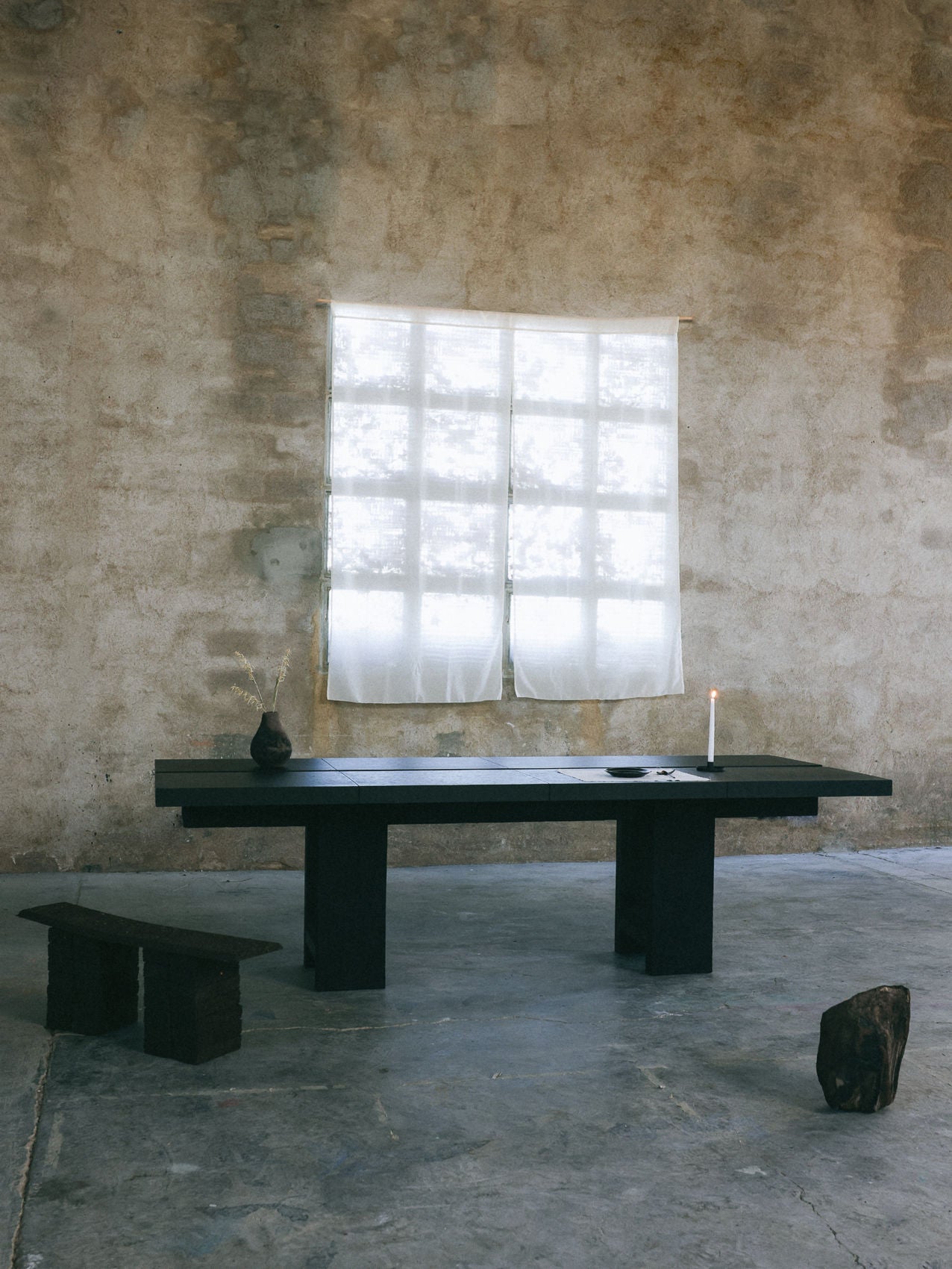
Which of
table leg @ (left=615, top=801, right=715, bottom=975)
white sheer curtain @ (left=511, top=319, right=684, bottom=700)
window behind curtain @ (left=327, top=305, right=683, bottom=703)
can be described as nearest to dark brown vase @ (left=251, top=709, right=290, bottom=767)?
table leg @ (left=615, top=801, right=715, bottom=975)

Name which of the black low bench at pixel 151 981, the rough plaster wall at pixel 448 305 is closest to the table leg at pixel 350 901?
the black low bench at pixel 151 981

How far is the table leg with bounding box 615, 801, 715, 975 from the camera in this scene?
384 centimetres

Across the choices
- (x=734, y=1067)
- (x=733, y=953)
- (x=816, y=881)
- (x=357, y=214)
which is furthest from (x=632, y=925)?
(x=357, y=214)

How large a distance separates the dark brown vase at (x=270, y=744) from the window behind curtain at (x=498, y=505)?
1.81m

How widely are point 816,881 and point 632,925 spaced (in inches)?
69.4

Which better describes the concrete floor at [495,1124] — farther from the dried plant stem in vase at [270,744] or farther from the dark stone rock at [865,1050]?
the dried plant stem in vase at [270,744]

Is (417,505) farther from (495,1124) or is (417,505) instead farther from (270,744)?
(495,1124)

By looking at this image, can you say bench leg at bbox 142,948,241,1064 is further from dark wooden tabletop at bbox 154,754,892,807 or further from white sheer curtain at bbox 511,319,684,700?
white sheer curtain at bbox 511,319,684,700

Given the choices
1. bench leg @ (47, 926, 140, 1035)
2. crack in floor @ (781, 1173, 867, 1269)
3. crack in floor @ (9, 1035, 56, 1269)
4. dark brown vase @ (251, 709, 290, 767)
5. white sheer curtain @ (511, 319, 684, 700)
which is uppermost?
white sheer curtain @ (511, 319, 684, 700)

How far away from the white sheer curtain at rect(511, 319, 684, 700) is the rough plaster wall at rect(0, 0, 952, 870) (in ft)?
0.49

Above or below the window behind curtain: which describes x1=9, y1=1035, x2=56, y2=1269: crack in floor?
below

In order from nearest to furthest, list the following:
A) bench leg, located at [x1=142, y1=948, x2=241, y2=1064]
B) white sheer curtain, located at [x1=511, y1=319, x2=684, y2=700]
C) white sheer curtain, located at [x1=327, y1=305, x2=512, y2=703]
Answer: bench leg, located at [x1=142, y1=948, x2=241, y2=1064] < white sheer curtain, located at [x1=327, y1=305, x2=512, y2=703] < white sheer curtain, located at [x1=511, y1=319, x2=684, y2=700]

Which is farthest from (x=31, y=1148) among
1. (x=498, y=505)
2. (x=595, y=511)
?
(x=595, y=511)

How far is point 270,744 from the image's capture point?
380 centimetres
